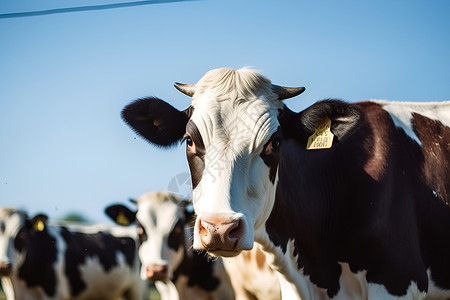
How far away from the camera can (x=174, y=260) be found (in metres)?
8.74

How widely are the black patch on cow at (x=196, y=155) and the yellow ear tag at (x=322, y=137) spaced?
2.87 feet

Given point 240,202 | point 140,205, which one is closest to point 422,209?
point 240,202

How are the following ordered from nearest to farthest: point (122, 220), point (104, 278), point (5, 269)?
point (5, 269)
point (122, 220)
point (104, 278)

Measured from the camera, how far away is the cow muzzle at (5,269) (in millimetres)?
9531

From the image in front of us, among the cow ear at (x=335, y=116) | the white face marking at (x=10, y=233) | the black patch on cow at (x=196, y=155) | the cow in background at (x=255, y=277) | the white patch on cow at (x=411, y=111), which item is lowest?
the white face marking at (x=10, y=233)

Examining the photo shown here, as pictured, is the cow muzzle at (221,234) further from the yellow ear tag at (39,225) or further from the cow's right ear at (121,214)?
the yellow ear tag at (39,225)

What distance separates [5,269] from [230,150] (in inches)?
272

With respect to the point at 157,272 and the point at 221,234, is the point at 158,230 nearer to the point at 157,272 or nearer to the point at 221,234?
the point at 157,272

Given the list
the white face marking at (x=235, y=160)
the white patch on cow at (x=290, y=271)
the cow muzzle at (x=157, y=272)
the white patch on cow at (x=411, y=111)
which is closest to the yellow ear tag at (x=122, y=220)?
the cow muzzle at (x=157, y=272)

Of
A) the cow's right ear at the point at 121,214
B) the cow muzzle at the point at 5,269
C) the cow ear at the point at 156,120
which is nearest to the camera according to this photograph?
the cow ear at the point at 156,120

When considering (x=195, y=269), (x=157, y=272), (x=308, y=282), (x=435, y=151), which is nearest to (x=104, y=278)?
(x=195, y=269)

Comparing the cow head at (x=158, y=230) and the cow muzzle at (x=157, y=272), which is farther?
the cow head at (x=158, y=230)

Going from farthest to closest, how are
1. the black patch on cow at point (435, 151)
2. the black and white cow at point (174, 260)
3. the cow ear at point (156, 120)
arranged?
the black and white cow at point (174, 260) < the black patch on cow at point (435, 151) < the cow ear at point (156, 120)

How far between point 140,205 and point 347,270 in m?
5.62
